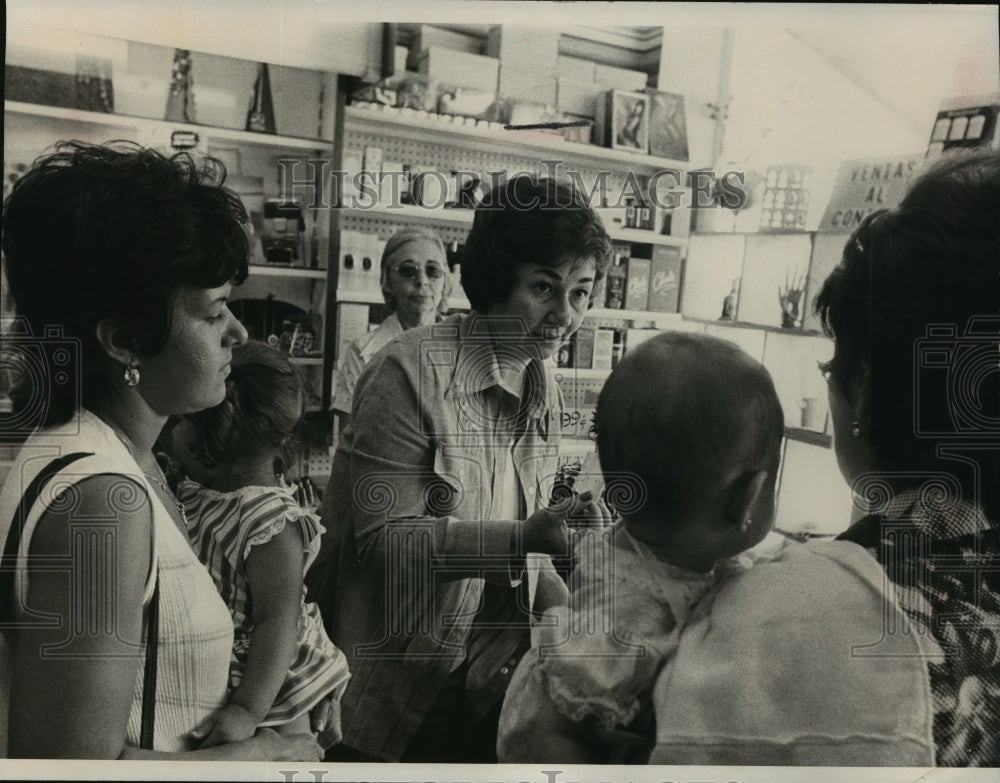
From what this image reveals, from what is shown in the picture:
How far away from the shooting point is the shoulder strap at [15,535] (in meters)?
1.86

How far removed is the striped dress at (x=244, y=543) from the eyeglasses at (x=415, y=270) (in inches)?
21.3

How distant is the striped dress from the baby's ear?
0.91m

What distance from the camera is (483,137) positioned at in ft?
6.40

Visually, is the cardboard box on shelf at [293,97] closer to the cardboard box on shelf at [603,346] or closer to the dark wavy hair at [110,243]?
the dark wavy hair at [110,243]

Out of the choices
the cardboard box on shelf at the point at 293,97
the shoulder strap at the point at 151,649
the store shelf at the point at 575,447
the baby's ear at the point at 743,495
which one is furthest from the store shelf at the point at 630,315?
the shoulder strap at the point at 151,649

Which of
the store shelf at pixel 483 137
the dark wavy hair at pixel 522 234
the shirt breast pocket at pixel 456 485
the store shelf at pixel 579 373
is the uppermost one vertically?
the store shelf at pixel 483 137

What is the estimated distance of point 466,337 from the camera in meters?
1.93

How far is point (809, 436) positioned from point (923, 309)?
15.3 inches

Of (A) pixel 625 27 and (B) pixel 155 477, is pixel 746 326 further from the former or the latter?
(B) pixel 155 477

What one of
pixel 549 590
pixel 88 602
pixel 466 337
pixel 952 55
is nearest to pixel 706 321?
pixel 466 337

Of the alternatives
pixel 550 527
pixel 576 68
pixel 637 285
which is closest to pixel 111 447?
pixel 550 527

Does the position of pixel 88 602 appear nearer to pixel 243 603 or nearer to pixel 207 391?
pixel 243 603

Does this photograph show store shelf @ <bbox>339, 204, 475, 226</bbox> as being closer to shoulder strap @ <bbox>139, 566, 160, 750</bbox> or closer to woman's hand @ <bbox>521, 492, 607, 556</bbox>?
woman's hand @ <bbox>521, 492, 607, 556</bbox>

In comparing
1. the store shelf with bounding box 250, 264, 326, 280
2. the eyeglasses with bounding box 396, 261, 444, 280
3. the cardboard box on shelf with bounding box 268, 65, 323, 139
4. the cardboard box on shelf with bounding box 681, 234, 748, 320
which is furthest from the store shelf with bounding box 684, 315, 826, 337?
the cardboard box on shelf with bounding box 268, 65, 323, 139
